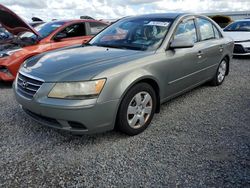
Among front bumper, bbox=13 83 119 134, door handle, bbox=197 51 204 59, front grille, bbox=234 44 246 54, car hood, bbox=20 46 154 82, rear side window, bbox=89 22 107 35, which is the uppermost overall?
car hood, bbox=20 46 154 82

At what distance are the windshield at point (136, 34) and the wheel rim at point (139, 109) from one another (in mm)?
706

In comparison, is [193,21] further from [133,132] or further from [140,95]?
[133,132]

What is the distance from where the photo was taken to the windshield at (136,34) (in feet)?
12.0

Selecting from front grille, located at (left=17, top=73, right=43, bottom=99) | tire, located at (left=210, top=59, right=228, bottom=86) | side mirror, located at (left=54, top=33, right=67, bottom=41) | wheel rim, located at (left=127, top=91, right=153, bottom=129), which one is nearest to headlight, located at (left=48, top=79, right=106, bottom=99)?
front grille, located at (left=17, top=73, right=43, bottom=99)

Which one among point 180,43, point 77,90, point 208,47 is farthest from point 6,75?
point 208,47

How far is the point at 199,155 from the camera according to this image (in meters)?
2.82

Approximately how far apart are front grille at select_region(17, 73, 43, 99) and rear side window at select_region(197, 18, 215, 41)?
2962 mm

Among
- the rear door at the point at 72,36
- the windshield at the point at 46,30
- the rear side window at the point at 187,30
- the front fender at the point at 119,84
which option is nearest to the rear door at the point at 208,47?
the rear side window at the point at 187,30

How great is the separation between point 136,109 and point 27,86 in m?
1.33

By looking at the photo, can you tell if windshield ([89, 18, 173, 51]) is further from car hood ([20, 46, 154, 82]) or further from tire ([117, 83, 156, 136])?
tire ([117, 83, 156, 136])

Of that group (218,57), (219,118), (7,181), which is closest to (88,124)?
(7,181)

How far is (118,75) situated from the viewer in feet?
9.45

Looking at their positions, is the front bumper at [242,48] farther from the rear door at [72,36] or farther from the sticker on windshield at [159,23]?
the sticker on windshield at [159,23]

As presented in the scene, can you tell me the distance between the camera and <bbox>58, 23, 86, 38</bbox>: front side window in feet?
21.1
